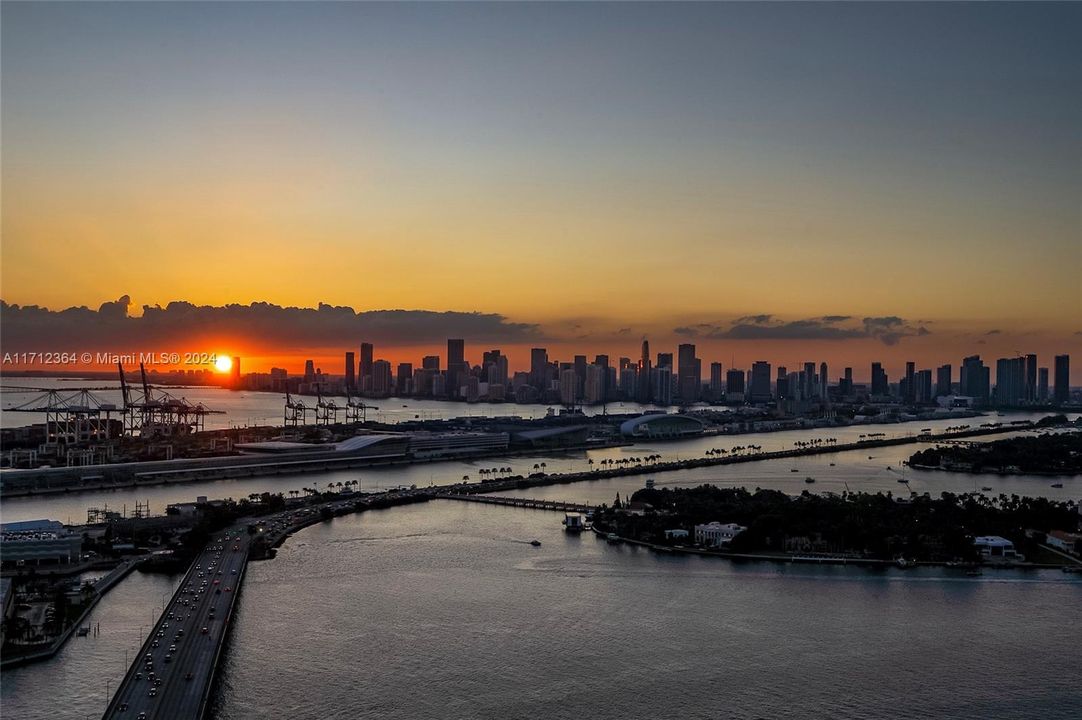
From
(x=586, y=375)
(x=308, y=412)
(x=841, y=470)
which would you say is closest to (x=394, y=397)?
(x=586, y=375)

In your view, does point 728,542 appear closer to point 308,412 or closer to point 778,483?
point 778,483

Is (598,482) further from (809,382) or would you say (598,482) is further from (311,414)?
(809,382)

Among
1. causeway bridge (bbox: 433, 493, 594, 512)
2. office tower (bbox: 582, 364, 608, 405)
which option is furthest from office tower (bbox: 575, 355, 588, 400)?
causeway bridge (bbox: 433, 493, 594, 512)

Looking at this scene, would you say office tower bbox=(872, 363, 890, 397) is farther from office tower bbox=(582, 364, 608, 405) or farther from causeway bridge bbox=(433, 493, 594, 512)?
causeway bridge bbox=(433, 493, 594, 512)

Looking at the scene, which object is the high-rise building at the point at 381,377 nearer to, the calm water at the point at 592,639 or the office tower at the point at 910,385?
the office tower at the point at 910,385

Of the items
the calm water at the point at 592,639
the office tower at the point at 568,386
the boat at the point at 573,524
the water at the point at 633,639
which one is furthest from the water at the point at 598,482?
the office tower at the point at 568,386
